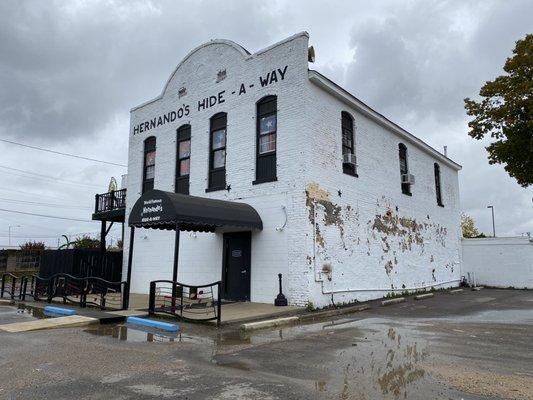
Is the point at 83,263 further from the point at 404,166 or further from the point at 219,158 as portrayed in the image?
the point at 404,166

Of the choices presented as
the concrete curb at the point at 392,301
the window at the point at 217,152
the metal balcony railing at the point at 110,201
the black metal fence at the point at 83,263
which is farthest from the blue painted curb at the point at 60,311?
the concrete curb at the point at 392,301

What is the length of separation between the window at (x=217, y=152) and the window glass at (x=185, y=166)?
54.7 inches

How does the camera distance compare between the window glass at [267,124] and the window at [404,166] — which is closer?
the window glass at [267,124]

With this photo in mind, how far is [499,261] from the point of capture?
24.3 metres

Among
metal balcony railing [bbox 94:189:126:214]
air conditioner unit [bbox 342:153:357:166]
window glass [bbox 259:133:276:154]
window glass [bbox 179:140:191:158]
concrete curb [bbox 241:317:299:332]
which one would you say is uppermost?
window glass [bbox 179:140:191:158]

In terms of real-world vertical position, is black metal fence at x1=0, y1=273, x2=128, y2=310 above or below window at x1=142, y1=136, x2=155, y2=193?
below

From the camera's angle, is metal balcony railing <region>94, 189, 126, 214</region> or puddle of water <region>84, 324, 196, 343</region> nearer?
puddle of water <region>84, 324, 196, 343</region>

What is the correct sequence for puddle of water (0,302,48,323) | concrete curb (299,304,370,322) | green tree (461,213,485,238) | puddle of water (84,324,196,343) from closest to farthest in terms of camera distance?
puddle of water (84,324,196,343)
puddle of water (0,302,48,323)
concrete curb (299,304,370,322)
green tree (461,213,485,238)

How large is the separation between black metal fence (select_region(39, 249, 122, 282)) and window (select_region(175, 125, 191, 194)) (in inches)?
182

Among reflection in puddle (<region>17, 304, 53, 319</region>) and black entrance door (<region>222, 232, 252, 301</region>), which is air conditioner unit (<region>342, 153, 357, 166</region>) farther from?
reflection in puddle (<region>17, 304, 53, 319</region>)

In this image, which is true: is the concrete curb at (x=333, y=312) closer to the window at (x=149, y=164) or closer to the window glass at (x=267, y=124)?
the window glass at (x=267, y=124)

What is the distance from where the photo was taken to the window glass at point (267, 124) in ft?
49.0

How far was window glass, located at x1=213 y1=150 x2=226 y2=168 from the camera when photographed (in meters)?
16.4

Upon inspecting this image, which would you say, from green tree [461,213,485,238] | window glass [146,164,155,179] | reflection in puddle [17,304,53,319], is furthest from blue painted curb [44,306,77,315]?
green tree [461,213,485,238]
